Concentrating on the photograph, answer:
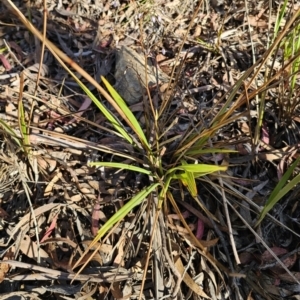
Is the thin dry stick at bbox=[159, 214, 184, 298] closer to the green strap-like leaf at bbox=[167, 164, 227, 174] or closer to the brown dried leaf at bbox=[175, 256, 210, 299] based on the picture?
the brown dried leaf at bbox=[175, 256, 210, 299]

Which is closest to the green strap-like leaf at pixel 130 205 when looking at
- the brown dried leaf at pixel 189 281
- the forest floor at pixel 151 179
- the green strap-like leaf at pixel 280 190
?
the forest floor at pixel 151 179

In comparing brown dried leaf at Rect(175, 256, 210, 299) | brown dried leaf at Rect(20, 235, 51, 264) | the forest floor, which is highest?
the forest floor

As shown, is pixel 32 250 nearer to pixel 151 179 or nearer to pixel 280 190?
pixel 151 179

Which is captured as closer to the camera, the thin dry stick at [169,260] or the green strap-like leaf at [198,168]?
the green strap-like leaf at [198,168]

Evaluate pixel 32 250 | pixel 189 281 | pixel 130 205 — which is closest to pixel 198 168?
pixel 130 205

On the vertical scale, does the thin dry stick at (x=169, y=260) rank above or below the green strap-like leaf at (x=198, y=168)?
below

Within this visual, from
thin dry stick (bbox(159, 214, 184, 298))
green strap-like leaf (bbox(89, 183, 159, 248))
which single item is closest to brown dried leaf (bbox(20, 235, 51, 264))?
green strap-like leaf (bbox(89, 183, 159, 248))

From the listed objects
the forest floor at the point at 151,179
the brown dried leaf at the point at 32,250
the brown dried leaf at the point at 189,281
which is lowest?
the brown dried leaf at the point at 32,250

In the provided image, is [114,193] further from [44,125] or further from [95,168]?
[44,125]

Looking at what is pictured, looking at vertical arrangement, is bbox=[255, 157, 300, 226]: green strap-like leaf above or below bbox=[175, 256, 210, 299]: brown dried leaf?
above

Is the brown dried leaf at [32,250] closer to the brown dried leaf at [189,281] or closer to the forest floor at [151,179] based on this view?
the forest floor at [151,179]

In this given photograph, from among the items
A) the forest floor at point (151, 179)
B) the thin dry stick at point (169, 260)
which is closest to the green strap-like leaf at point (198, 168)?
the forest floor at point (151, 179)
